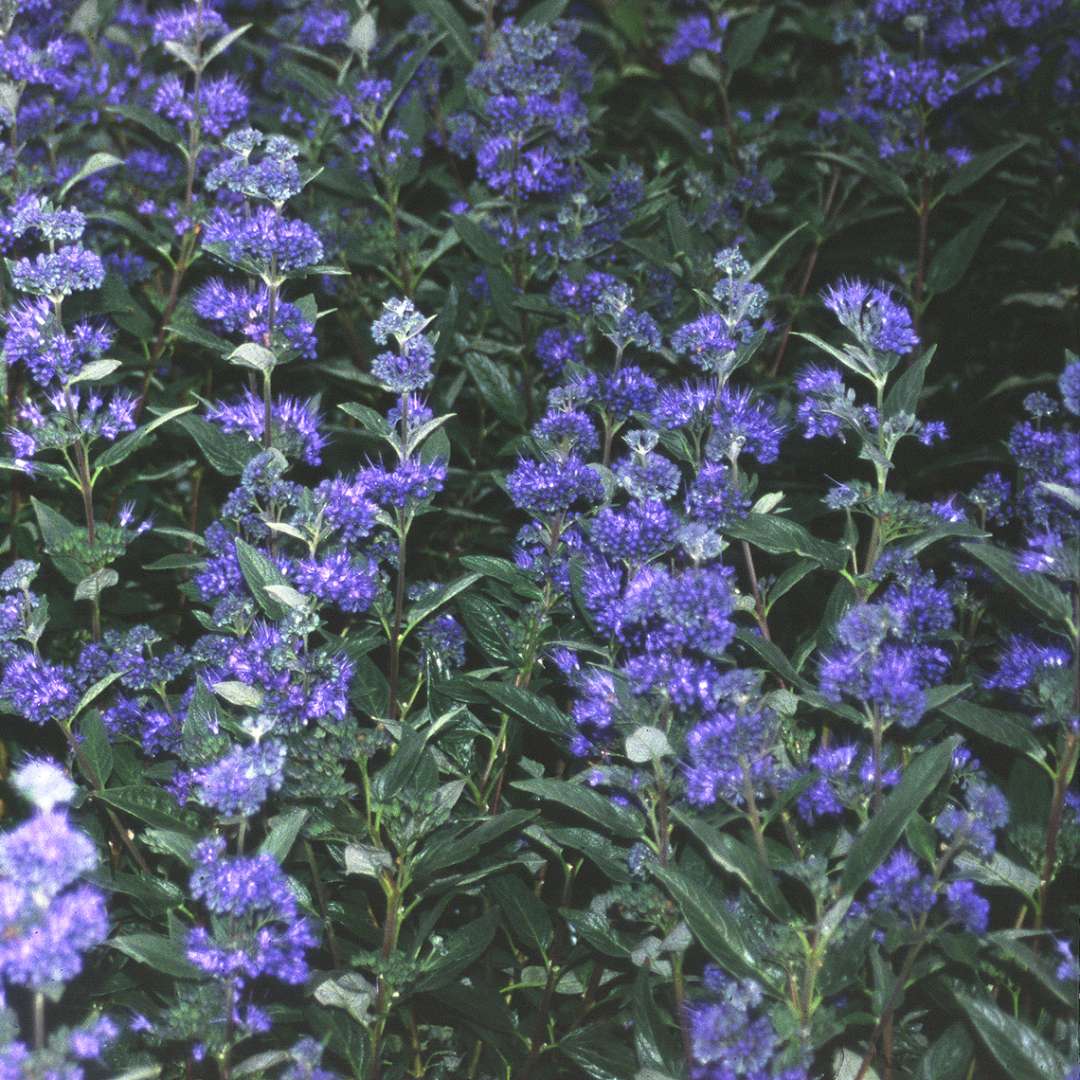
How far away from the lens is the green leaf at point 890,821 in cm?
201

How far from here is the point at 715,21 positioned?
3.98m

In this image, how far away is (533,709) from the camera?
7.86 ft

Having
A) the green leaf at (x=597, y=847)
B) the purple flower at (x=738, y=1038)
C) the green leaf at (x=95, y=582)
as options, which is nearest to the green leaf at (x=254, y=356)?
the green leaf at (x=95, y=582)

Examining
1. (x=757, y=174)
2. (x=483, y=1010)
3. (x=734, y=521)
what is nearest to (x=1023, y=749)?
(x=734, y=521)

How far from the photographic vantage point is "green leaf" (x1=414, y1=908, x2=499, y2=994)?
231 cm

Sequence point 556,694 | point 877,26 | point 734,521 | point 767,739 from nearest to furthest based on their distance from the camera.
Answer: point 767,739, point 734,521, point 556,694, point 877,26

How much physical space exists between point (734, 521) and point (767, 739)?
0.38 m

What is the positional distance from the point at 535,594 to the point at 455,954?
604 mm

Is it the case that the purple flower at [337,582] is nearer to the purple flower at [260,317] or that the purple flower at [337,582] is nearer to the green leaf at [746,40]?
the purple flower at [260,317]

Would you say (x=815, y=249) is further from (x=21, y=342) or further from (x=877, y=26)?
(x=21, y=342)

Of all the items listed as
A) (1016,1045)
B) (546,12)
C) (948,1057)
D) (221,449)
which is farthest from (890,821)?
(546,12)

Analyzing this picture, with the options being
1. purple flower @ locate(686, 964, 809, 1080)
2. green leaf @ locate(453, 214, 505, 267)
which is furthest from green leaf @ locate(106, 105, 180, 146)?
purple flower @ locate(686, 964, 809, 1080)

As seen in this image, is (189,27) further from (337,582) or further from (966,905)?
(966,905)

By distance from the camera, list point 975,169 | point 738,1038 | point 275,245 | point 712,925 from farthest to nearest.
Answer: point 975,169 → point 275,245 → point 712,925 → point 738,1038
